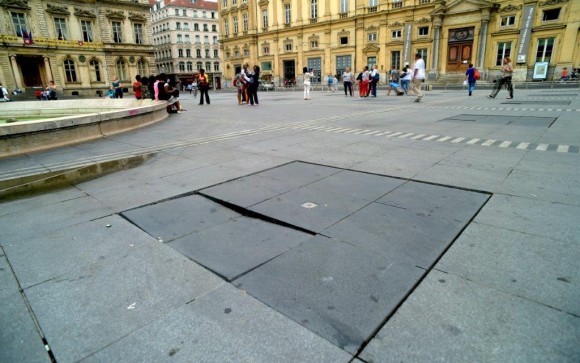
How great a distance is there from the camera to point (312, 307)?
2.24 m

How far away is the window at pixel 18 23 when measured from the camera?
4003cm

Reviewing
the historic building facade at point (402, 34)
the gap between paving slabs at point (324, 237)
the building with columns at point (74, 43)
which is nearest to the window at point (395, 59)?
the historic building facade at point (402, 34)

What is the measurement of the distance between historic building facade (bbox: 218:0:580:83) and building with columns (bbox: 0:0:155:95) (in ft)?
56.6

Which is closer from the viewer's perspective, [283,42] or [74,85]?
[74,85]

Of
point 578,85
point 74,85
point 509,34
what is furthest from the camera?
point 74,85

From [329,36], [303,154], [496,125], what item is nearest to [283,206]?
[303,154]

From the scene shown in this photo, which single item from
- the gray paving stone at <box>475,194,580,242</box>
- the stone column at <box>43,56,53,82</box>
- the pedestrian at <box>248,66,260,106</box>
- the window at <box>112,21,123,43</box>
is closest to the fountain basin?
the pedestrian at <box>248,66,260,106</box>

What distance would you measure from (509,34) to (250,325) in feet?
134

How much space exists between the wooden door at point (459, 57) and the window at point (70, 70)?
47.2m

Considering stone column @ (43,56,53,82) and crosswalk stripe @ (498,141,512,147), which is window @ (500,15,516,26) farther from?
→ stone column @ (43,56,53,82)

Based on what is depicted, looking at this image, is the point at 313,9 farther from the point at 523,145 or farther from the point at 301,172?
the point at 301,172

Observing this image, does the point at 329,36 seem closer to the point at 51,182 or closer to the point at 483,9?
the point at 483,9

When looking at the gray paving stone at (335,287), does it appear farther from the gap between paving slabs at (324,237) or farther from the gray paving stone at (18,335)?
the gray paving stone at (18,335)

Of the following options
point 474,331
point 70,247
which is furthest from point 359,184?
point 70,247
